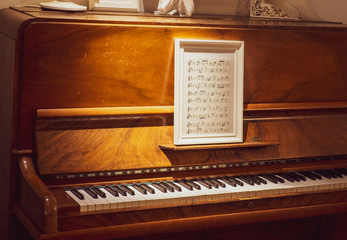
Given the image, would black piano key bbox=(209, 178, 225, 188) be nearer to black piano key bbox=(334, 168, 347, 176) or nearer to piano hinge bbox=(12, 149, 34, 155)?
black piano key bbox=(334, 168, 347, 176)

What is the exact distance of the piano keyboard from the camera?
7.46ft

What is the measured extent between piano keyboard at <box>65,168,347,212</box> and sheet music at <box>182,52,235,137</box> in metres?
0.24

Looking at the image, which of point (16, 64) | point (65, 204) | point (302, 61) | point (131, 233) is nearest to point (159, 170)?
point (131, 233)

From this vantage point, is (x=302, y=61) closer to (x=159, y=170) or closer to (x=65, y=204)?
(x=159, y=170)

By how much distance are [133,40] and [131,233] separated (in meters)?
0.81

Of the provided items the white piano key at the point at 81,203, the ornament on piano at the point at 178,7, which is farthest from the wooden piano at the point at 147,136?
the ornament on piano at the point at 178,7

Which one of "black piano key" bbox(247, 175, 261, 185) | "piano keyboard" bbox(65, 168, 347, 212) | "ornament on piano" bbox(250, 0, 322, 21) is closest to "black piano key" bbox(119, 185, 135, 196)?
"piano keyboard" bbox(65, 168, 347, 212)

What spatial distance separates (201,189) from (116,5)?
1030 mm

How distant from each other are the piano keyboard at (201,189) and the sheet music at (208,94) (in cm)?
24

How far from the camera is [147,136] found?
2.56 metres

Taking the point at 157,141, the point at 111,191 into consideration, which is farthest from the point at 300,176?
the point at 111,191

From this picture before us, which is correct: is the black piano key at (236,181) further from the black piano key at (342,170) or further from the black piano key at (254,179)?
the black piano key at (342,170)

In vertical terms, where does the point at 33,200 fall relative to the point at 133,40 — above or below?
below

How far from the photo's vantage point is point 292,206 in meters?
2.63
